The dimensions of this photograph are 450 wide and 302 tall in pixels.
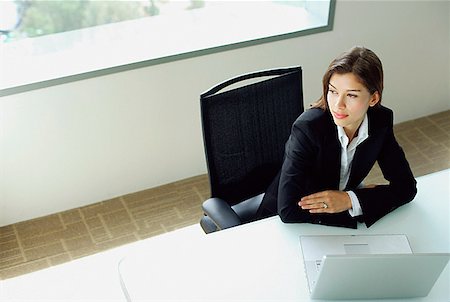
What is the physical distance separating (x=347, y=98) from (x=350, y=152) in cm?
24

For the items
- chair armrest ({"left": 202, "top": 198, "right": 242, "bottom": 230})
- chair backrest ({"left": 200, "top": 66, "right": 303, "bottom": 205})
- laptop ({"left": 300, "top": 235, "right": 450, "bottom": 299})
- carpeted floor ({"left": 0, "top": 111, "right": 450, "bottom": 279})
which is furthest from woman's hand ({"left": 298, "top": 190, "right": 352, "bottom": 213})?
carpeted floor ({"left": 0, "top": 111, "right": 450, "bottom": 279})

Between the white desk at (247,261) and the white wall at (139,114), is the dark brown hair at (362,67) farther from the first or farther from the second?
the white wall at (139,114)

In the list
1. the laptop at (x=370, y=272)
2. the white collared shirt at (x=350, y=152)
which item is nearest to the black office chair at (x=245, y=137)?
the white collared shirt at (x=350, y=152)

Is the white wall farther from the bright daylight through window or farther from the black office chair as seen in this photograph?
the black office chair

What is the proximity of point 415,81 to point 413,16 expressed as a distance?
1.29 feet

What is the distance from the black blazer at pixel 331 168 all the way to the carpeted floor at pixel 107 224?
46.6 inches

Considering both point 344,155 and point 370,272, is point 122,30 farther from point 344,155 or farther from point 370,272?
point 370,272

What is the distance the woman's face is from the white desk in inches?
13.6

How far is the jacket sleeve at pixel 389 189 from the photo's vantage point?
2400mm

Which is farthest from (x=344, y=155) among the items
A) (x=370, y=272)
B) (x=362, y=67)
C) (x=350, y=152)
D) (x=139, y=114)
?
(x=139, y=114)

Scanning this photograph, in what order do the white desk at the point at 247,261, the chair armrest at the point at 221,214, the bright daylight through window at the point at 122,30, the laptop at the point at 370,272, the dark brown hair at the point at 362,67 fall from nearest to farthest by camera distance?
1. the laptop at the point at 370,272
2. the white desk at the point at 247,261
3. the dark brown hair at the point at 362,67
4. the chair armrest at the point at 221,214
5. the bright daylight through window at the point at 122,30

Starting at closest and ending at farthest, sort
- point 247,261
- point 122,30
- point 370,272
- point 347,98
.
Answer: point 370,272 < point 247,261 < point 347,98 < point 122,30

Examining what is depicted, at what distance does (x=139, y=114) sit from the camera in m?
3.58

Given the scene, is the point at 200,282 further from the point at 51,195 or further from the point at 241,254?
the point at 51,195
